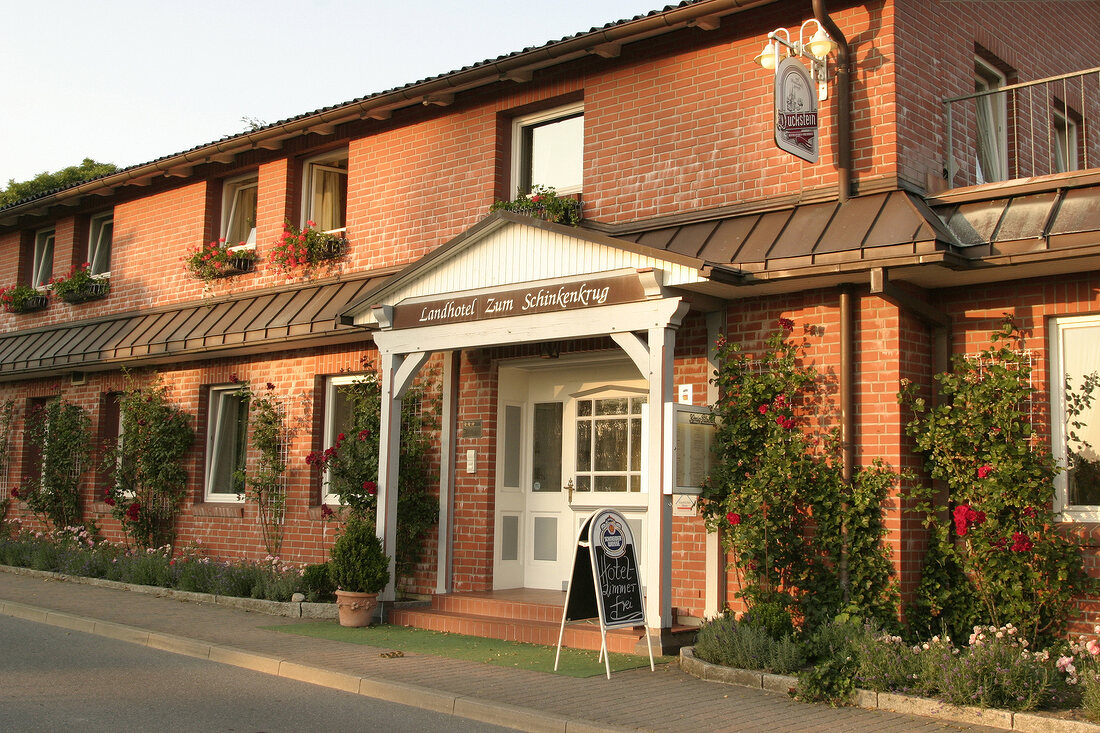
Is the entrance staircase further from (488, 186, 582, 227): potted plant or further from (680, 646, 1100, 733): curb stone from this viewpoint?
(488, 186, 582, 227): potted plant

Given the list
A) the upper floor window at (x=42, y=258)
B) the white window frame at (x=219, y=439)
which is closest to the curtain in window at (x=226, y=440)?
the white window frame at (x=219, y=439)

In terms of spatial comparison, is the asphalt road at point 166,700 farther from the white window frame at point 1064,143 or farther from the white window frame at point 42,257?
the white window frame at point 42,257

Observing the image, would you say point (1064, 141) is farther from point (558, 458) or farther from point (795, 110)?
point (558, 458)

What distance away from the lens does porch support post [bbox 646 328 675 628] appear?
8.72 metres

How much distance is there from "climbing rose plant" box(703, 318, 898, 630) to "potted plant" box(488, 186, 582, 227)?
8.65 ft

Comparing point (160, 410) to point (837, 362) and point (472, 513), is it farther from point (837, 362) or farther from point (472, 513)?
point (837, 362)

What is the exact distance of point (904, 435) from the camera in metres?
8.66

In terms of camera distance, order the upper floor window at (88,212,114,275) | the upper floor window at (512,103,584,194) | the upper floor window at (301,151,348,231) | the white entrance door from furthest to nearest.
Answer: the upper floor window at (88,212,114,275) < the upper floor window at (301,151,348,231) < the upper floor window at (512,103,584,194) < the white entrance door

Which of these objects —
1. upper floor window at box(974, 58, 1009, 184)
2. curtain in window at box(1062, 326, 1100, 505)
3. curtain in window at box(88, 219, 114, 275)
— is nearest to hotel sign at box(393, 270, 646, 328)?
curtain in window at box(1062, 326, 1100, 505)

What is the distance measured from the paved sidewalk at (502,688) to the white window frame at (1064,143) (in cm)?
750

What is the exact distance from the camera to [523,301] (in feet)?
32.5

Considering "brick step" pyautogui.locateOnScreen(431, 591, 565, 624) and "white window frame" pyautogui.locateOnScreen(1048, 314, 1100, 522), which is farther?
"brick step" pyautogui.locateOnScreen(431, 591, 565, 624)

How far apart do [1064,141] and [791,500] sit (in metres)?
6.29

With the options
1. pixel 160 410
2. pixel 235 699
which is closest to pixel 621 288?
pixel 235 699
